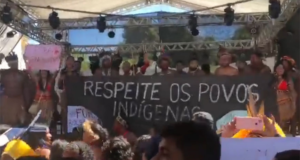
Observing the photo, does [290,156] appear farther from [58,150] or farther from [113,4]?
[113,4]

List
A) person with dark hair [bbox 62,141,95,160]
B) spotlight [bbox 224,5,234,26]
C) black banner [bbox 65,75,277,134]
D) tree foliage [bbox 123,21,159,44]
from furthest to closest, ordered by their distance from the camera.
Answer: tree foliage [bbox 123,21,159,44]
spotlight [bbox 224,5,234,26]
black banner [bbox 65,75,277,134]
person with dark hair [bbox 62,141,95,160]

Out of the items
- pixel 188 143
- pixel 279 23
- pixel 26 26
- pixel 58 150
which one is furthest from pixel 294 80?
pixel 26 26

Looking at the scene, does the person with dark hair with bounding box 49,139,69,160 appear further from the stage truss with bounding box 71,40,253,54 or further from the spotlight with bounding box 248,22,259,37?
the stage truss with bounding box 71,40,253,54

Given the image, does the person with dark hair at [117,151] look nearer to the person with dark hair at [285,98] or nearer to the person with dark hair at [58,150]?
the person with dark hair at [58,150]

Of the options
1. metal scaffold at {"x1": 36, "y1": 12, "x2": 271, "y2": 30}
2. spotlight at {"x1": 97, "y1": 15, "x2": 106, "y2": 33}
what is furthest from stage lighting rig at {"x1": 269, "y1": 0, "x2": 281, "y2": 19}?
spotlight at {"x1": 97, "y1": 15, "x2": 106, "y2": 33}

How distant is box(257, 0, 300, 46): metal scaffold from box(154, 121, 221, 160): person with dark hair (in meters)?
7.82

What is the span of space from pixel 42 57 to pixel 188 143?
5.79 m

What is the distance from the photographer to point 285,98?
6324 mm

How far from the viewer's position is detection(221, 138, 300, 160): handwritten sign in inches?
127

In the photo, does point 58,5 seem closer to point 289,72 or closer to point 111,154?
point 289,72

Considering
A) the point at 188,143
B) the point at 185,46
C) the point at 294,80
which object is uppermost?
the point at 185,46

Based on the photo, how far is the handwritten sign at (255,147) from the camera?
3232 mm

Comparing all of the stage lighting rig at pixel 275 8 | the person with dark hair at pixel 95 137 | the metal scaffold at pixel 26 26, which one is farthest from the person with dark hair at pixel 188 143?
the metal scaffold at pixel 26 26

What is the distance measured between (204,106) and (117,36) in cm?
886
